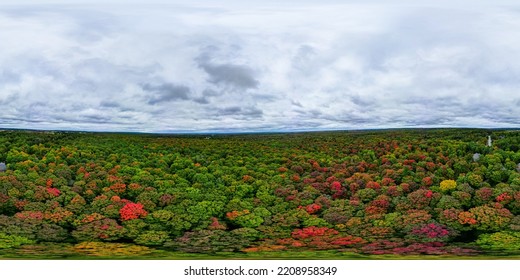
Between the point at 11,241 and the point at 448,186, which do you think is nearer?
the point at 11,241

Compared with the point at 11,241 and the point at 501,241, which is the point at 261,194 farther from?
the point at 11,241

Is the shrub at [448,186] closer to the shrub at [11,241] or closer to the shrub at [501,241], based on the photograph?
the shrub at [501,241]

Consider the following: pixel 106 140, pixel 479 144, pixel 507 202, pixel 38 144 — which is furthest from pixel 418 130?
pixel 38 144

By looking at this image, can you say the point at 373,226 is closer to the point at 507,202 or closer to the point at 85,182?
the point at 507,202

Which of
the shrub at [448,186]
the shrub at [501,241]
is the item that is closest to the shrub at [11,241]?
the shrub at [448,186]

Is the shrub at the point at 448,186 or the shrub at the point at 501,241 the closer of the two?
the shrub at the point at 501,241

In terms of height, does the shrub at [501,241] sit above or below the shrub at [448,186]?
below

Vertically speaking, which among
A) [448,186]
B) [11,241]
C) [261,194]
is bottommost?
[11,241]

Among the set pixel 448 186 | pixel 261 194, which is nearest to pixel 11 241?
pixel 261 194
